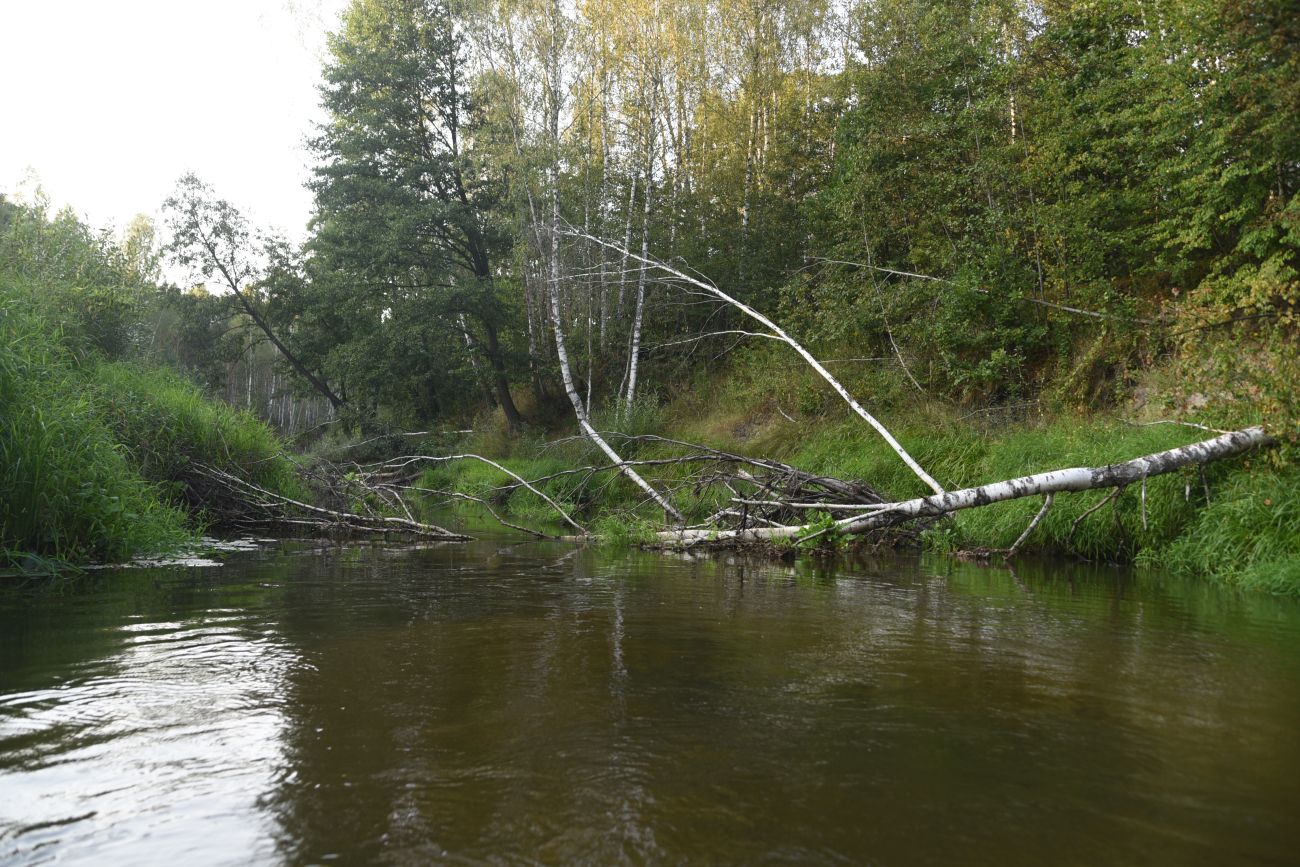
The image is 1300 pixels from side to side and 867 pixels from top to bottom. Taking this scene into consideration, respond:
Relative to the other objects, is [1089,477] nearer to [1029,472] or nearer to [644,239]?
[1029,472]

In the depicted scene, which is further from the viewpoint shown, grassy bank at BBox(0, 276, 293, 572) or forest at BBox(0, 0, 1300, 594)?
forest at BBox(0, 0, 1300, 594)

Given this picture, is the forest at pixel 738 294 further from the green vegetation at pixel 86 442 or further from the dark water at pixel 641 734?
the dark water at pixel 641 734

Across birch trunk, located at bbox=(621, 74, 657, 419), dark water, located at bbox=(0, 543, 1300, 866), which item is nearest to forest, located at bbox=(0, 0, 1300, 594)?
birch trunk, located at bbox=(621, 74, 657, 419)

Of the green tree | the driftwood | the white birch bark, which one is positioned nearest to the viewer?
the white birch bark

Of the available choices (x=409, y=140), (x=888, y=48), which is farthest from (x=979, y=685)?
(x=409, y=140)

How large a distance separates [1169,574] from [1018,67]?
8.25 m

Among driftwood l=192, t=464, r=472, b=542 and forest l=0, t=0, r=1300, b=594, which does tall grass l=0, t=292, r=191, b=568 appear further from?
driftwood l=192, t=464, r=472, b=542

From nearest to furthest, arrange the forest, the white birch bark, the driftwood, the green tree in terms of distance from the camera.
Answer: the forest → the white birch bark → the driftwood → the green tree

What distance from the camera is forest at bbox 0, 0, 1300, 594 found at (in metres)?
7.55

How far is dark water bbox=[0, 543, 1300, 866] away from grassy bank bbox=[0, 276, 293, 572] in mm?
1226

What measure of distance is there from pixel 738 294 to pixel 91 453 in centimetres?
1364

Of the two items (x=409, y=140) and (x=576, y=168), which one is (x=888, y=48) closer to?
(x=576, y=168)

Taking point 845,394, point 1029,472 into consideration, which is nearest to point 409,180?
point 845,394

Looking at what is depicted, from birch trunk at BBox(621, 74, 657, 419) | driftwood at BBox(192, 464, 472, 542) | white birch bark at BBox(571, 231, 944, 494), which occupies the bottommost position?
driftwood at BBox(192, 464, 472, 542)
